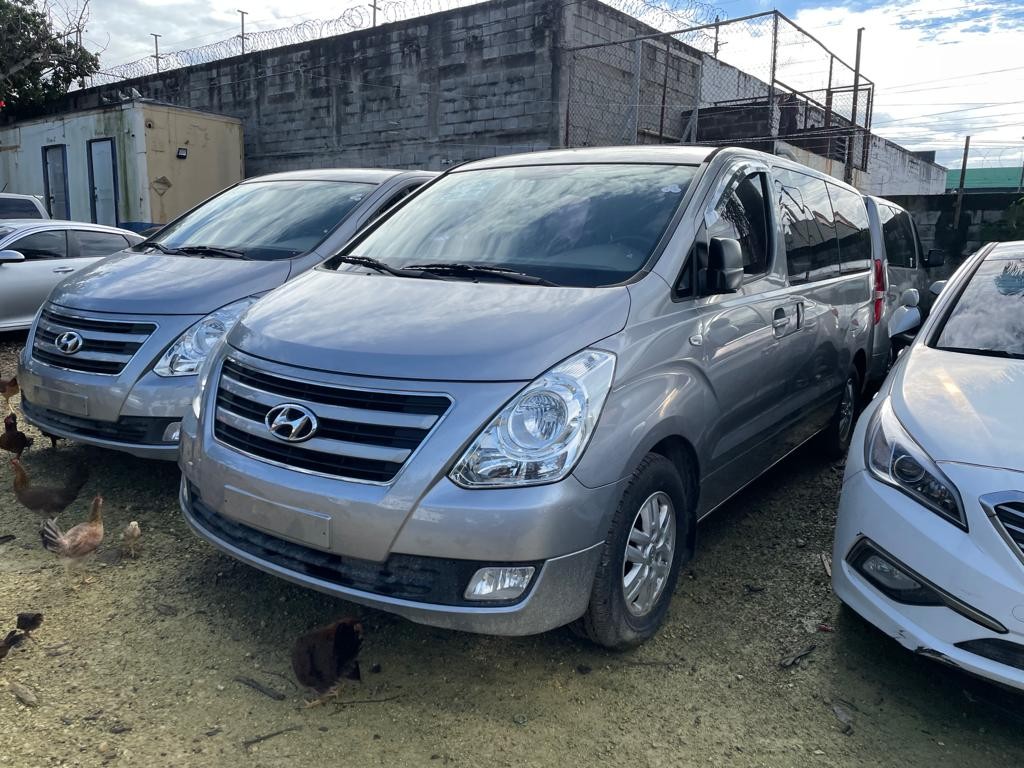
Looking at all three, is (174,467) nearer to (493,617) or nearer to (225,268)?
(225,268)

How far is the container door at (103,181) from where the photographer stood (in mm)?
15670

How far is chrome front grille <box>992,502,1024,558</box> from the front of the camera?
227 cm

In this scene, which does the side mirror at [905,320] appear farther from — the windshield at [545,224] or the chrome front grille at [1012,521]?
the chrome front grille at [1012,521]

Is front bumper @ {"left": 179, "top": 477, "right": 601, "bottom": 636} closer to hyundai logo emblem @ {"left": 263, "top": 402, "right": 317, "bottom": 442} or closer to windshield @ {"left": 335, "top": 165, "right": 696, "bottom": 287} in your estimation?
hyundai logo emblem @ {"left": 263, "top": 402, "right": 317, "bottom": 442}

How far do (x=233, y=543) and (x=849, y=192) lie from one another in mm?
4545

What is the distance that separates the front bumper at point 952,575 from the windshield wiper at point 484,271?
138 centimetres

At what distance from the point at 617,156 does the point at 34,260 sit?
6880mm

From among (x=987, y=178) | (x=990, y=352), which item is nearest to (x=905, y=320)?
(x=990, y=352)

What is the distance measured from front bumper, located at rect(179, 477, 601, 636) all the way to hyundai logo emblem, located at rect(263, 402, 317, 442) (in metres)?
0.42

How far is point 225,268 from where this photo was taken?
13.9 feet

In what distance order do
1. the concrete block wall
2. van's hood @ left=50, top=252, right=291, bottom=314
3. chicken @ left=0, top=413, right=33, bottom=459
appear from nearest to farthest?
van's hood @ left=50, top=252, right=291, bottom=314 < chicken @ left=0, top=413, right=33, bottom=459 < the concrete block wall

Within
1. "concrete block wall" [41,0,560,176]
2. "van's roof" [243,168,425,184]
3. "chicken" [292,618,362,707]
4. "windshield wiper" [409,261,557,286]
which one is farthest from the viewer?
"concrete block wall" [41,0,560,176]

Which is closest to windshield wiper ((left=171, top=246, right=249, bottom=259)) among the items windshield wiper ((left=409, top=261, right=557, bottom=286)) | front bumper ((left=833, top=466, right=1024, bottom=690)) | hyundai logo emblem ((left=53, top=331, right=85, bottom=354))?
hyundai logo emblem ((left=53, top=331, right=85, bottom=354))

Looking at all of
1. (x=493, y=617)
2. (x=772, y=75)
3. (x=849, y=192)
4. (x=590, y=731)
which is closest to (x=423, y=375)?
(x=493, y=617)
